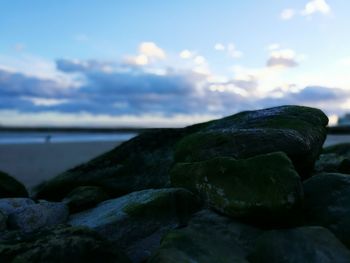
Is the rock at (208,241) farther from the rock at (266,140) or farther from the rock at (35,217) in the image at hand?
the rock at (35,217)

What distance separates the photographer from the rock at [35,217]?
4.38 metres

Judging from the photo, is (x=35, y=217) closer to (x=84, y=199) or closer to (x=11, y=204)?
(x=11, y=204)

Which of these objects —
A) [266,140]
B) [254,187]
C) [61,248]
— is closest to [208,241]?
[254,187]

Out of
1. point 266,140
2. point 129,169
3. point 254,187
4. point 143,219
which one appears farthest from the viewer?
point 129,169

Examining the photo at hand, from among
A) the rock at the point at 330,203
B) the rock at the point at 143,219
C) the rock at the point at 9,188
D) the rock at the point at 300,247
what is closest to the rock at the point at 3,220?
the rock at the point at 143,219

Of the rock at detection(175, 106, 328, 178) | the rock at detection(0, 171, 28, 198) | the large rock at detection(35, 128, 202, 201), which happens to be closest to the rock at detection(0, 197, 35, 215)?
the rock at detection(0, 171, 28, 198)

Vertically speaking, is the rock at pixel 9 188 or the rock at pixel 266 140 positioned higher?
the rock at pixel 266 140

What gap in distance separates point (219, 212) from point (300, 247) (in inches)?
31.8

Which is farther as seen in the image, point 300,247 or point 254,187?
point 254,187

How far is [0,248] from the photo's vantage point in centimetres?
337

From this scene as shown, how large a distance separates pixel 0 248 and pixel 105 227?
898 mm

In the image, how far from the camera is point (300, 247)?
135 inches

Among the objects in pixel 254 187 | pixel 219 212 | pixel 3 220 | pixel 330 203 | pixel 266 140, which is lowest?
pixel 3 220

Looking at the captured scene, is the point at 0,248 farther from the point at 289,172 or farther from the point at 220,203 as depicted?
the point at 289,172
